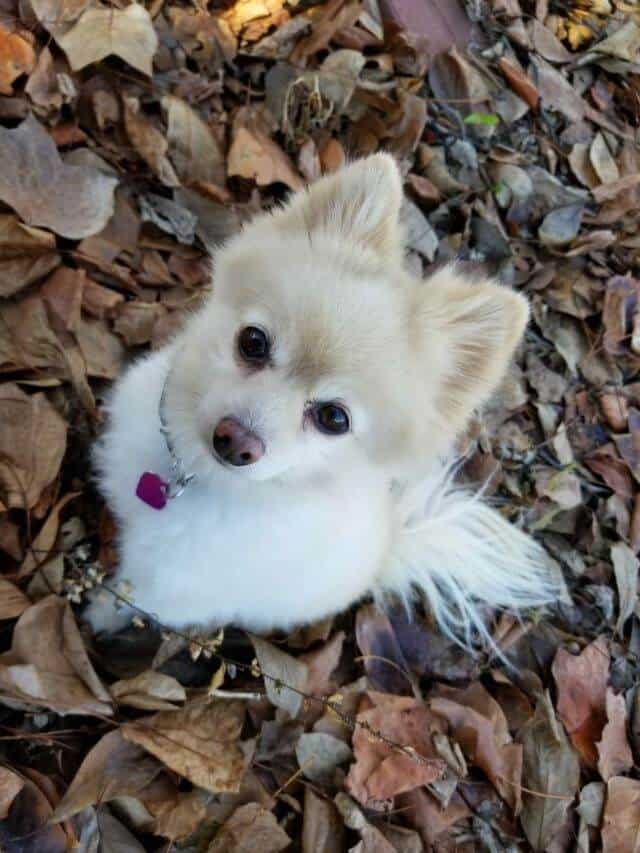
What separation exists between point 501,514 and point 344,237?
1.38m

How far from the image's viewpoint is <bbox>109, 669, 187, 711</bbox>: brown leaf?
1.80 meters

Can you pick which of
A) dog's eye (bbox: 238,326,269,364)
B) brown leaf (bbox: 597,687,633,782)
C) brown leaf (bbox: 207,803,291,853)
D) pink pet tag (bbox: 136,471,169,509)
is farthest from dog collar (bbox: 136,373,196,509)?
brown leaf (bbox: 597,687,633,782)

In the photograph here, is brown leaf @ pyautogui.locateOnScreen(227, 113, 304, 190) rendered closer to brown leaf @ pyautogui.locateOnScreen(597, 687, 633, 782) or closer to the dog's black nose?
the dog's black nose

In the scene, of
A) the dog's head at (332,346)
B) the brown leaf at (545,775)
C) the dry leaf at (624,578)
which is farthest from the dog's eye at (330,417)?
the dry leaf at (624,578)

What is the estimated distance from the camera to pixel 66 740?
1741mm

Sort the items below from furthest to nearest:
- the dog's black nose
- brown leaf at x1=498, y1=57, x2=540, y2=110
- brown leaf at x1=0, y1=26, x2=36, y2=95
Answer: brown leaf at x1=498, y1=57, x2=540, y2=110 < brown leaf at x1=0, y1=26, x2=36, y2=95 < the dog's black nose

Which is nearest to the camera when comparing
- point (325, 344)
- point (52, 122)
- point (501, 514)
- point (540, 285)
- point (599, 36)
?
point (325, 344)

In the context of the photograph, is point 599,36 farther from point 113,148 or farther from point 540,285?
point 113,148

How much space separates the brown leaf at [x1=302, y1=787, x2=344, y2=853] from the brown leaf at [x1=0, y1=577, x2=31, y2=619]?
3.04 feet

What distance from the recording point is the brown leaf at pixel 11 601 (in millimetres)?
1746

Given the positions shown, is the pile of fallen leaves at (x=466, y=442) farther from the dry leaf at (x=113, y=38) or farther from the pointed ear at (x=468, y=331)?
the pointed ear at (x=468, y=331)

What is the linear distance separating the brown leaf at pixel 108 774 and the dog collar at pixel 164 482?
58 centimetres

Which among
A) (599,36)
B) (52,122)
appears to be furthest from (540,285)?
(52,122)

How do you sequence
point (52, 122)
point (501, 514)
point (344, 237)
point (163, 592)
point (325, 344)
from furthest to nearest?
point (501, 514) < point (52, 122) < point (163, 592) < point (344, 237) < point (325, 344)
